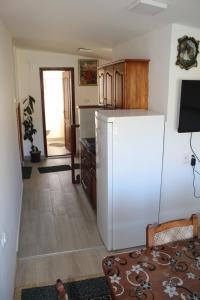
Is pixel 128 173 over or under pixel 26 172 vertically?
over

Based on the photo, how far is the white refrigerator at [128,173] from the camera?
99.3 inches

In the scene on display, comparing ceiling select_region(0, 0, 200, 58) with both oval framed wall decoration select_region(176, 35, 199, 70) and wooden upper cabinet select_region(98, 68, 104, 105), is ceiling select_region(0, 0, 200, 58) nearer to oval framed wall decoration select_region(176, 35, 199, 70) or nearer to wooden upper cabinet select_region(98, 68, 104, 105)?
oval framed wall decoration select_region(176, 35, 199, 70)

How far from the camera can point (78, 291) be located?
2.25 m

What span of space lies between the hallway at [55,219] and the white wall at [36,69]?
1.84 m

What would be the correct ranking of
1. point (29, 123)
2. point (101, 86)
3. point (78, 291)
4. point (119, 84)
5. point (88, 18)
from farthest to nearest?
point (29, 123), point (101, 86), point (119, 84), point (88, 18), point (78, 291)

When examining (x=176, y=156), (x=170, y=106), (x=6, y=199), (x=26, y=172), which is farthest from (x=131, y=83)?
(x=26, y=172)

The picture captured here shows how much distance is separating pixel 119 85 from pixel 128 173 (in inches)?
48.9

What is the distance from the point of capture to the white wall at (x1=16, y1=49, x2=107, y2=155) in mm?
5828

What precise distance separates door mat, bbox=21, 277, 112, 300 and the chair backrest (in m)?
0.92

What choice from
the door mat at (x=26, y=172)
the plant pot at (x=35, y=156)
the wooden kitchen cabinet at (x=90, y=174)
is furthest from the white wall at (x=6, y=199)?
the plant pot at (x=35, y=156)

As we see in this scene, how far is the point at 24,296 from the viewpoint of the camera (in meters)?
2.18

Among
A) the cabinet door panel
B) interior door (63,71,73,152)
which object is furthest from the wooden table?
interior door (63,71,73,152)

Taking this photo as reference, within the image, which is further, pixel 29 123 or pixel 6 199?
pixel 29 123

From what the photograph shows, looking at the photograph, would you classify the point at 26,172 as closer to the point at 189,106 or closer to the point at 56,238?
the point at 56,238
